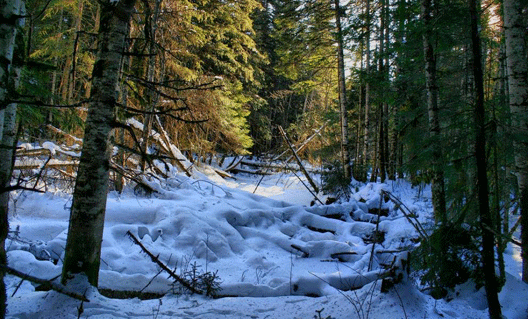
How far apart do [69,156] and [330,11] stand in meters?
10.8

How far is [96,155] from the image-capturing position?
10.5 ft

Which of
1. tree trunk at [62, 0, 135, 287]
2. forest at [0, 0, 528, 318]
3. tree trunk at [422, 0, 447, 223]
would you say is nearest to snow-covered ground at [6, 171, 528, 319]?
forest at [0, 0, 528, 318]

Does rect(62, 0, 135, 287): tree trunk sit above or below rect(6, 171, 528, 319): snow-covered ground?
above

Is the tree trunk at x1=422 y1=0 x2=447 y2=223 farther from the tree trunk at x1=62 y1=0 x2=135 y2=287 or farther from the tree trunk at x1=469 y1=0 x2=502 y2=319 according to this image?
the tree trunk at x1=62 y1=0 x2=135 y2=287

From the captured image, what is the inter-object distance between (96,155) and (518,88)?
514 cm

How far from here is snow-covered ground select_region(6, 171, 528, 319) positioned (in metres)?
3.16

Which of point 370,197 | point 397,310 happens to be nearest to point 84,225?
point 397,310

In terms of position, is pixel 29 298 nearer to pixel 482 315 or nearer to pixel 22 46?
pixel 22 46

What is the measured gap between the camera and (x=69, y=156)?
23.0 ft

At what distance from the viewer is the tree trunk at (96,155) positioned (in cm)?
315

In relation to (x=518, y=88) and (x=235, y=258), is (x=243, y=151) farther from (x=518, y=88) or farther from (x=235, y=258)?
(x=518, y=88)

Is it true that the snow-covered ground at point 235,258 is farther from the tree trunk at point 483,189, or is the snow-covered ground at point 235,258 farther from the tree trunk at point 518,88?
the tree trunk at point 518,88

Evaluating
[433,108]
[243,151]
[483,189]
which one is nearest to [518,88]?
[433,108]

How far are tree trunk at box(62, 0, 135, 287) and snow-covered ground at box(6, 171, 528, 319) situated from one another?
327 mm
